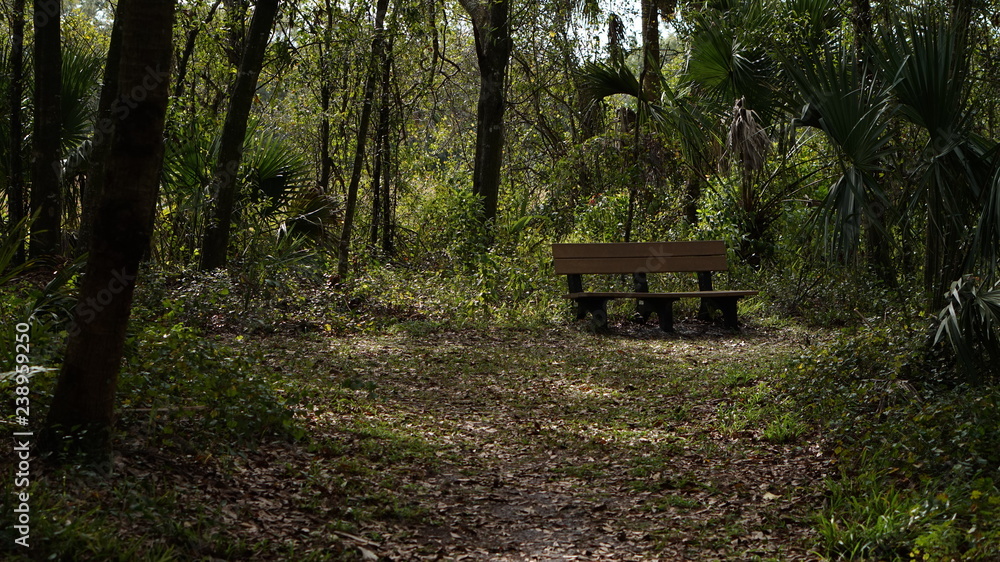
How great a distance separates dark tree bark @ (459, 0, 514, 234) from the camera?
A: 12.0 m

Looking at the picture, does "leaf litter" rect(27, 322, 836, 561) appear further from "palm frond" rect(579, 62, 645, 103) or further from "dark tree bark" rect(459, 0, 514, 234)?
"dark tree bark" rect(459, 0, 514, 234)

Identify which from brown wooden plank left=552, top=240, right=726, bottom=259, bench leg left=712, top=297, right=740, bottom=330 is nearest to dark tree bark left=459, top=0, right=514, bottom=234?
brown wooden plank left=552, top=240, right=726, bottom=259

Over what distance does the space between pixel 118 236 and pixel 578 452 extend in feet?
9.32

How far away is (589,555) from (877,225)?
2.59 metres

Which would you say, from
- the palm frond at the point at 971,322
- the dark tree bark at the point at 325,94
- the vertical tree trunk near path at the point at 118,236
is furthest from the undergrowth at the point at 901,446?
the dark tree bark at the point at 325,94

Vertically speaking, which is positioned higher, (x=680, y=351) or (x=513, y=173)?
(x=513, y=173)

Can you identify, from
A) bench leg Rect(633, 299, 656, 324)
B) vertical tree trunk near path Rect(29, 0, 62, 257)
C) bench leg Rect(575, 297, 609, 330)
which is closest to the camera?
vertical tree trunk near path Rect(29, 0, 62, 257)

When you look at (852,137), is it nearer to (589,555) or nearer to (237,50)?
(589,555)

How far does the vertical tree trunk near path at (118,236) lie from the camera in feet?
11.2

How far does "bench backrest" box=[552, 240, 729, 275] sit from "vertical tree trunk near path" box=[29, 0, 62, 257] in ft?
16.9

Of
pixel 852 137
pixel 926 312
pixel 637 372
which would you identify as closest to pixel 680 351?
pixel 637 372

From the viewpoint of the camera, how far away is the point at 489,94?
40.4 ft

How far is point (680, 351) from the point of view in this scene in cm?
838

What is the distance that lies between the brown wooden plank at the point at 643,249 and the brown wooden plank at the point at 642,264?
46 mm
